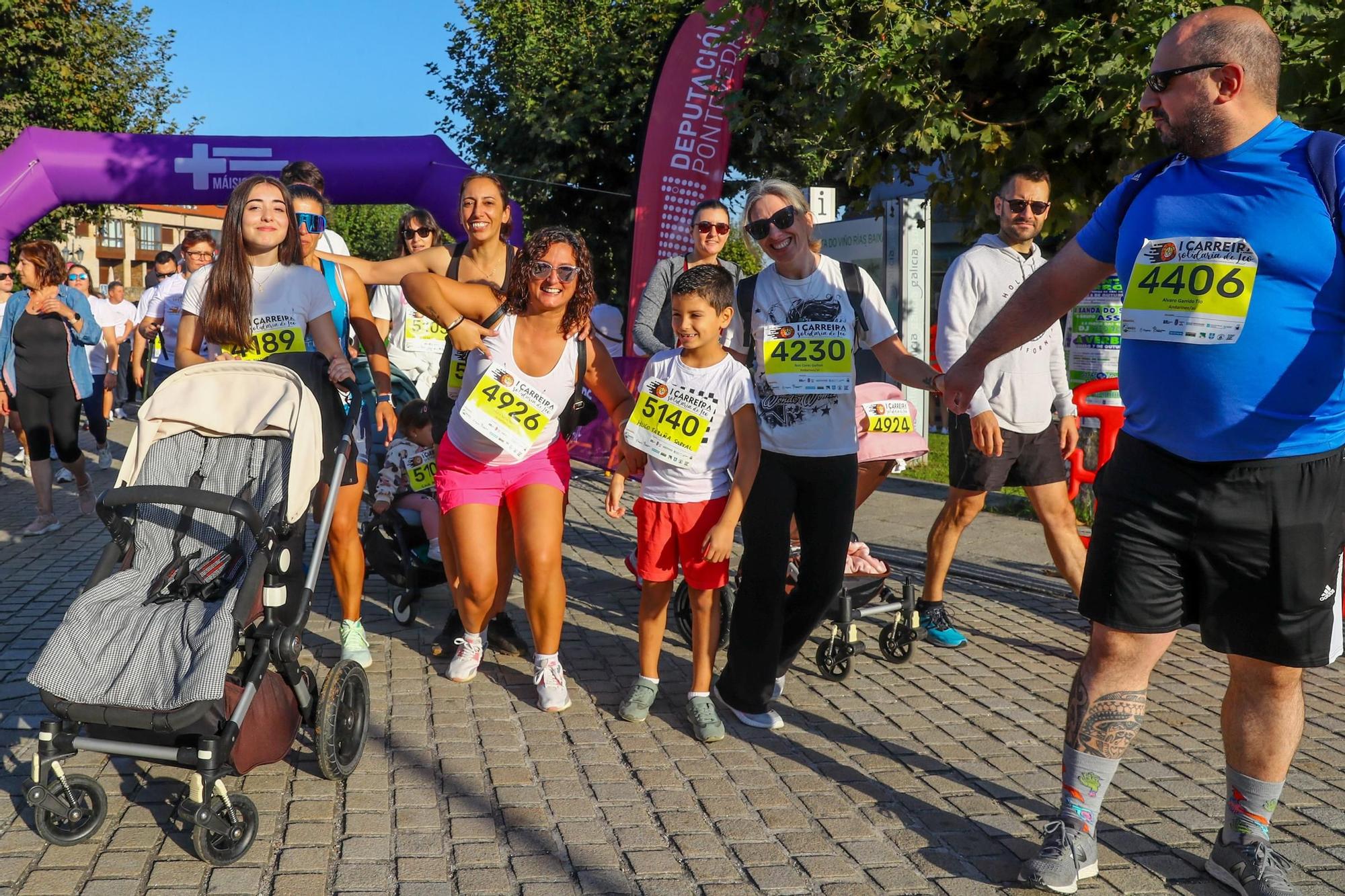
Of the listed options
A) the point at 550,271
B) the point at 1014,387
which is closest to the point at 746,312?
the point at 550,271

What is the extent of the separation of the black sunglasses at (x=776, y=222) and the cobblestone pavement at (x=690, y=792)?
1917 mm

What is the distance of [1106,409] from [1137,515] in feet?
11.6

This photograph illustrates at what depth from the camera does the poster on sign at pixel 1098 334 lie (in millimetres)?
7316

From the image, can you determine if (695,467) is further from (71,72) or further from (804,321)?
(71,72)

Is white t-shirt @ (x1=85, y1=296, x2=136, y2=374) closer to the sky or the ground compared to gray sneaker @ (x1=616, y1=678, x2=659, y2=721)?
closer to the sky

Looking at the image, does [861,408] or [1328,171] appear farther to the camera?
[861,408]

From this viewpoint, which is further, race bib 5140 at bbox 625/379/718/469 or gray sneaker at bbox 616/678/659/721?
gray sneaker at bbox 616/678/659/721

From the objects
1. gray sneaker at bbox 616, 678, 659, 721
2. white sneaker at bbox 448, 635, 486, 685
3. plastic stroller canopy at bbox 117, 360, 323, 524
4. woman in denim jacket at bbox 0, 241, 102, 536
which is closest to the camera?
plastic stroller canopy at bbox 117, 360, 323, 524

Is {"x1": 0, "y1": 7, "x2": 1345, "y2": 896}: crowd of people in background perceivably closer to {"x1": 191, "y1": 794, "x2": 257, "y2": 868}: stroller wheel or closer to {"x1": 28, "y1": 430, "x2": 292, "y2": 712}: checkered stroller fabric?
{"x1": 28, "y1": 430, "x2": 292, "y2": 712}: checkered stroller fabric

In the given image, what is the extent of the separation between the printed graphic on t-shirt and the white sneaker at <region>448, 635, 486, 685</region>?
165cm

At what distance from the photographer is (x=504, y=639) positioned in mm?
5734

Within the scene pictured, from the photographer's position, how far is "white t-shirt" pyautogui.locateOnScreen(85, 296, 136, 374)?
14.2 meters

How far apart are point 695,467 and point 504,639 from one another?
1669 millimetres

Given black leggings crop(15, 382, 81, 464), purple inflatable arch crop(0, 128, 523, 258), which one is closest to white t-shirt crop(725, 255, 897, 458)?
black leggings crop(15, 382, 81, 464)
